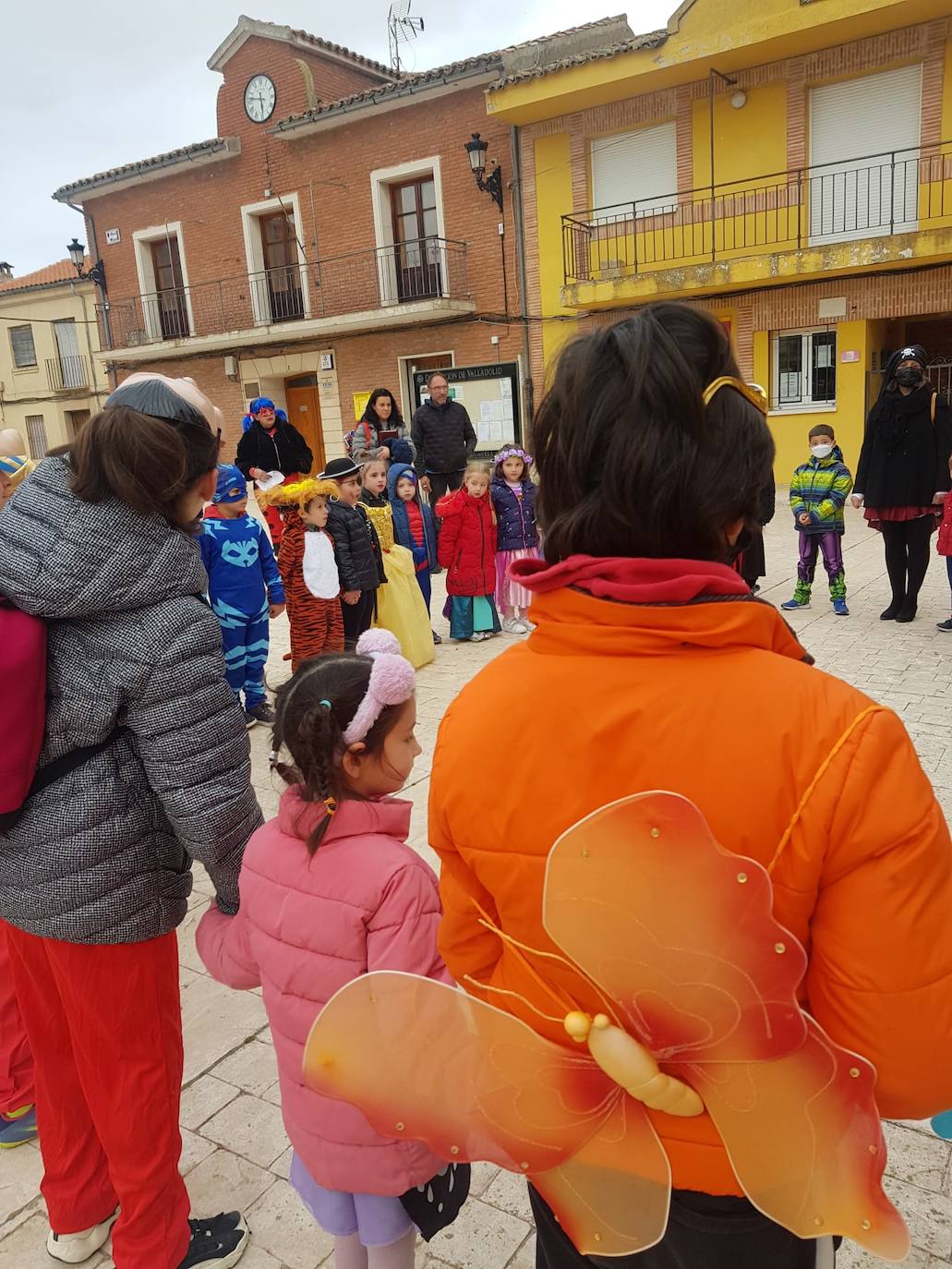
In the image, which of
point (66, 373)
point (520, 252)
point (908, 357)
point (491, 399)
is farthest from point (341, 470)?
point (66, 373)

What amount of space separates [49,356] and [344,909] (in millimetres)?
28412

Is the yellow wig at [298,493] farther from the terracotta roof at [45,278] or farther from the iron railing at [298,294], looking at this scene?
the terracotta roof at [45,278]

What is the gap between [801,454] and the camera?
595 inches

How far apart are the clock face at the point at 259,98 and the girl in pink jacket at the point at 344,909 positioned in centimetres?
2105

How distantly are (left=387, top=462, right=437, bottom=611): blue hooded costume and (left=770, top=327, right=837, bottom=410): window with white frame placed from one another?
9.46m

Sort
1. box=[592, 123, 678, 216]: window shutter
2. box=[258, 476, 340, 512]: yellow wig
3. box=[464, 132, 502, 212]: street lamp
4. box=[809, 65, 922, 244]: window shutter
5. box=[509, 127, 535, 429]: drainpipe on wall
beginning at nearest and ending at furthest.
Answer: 1. box=[258, 476, 340, 512]: yellow wig
2. box=[809, 65, 922, 244]: window shutter
3. box=[592, 123, 678, 216]: window shutter
4. box=[464, 132, 502, 212]: street lamp
5. box=[509, 127, 535, 429]: drainpipe on wall

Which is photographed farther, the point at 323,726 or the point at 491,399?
the point at 491,399

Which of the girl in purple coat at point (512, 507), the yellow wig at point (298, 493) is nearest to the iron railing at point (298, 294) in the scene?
the girl in purple coat at point (512, 507)

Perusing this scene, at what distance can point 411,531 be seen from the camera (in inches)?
284

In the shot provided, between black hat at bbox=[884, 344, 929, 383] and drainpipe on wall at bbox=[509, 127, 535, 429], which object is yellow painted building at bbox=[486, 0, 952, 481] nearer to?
drainpipe on wall at bbox=[509, 127, 535, 429]

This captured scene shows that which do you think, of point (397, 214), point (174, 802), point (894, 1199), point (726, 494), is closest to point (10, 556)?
point (174, 802)

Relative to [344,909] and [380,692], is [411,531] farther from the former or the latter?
[344,909]

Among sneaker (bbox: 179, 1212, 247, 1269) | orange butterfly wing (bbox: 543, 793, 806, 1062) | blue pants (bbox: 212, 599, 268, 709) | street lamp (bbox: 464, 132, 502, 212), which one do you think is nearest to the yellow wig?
Answer: blue pants (bbox: 212, 599, 268, 709)

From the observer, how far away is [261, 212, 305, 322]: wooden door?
64.3 feet
